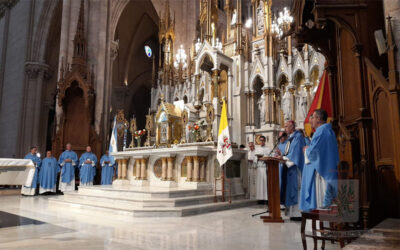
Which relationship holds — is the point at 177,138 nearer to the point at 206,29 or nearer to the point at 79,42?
the point at 206,29

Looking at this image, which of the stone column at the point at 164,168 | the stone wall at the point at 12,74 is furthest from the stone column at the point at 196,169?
the stone wall at the point at 12,74

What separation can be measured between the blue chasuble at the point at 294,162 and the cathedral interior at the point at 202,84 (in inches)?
21.6

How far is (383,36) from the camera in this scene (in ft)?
11.6

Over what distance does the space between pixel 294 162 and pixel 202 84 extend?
7927 millimetres

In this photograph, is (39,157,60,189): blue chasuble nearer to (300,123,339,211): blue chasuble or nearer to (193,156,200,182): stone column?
(193,156,200,182): stone column

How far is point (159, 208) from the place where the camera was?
5.52m

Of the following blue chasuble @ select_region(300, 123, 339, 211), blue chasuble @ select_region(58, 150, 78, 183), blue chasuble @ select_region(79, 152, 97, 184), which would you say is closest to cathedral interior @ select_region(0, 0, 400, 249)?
blue chasuble @ select_region(300, 123, 339, 211)

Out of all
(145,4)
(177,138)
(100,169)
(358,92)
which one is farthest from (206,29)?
(145,4)

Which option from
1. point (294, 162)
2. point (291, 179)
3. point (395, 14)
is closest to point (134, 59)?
point (291, 179)

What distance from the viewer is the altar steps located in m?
5.45

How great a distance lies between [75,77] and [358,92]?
10.4 metres

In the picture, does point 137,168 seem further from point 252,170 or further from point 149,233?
point 149,233

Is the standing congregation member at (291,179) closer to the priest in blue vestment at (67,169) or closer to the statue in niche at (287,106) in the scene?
the statue in niche at (287,106)

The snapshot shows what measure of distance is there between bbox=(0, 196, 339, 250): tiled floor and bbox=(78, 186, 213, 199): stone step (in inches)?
27.1
